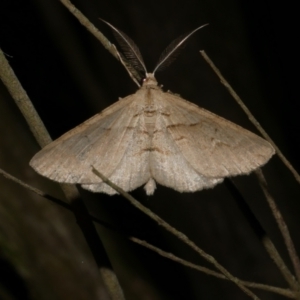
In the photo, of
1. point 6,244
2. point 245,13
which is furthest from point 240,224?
point 6,244

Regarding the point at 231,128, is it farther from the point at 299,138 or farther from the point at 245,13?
the point at 299,138

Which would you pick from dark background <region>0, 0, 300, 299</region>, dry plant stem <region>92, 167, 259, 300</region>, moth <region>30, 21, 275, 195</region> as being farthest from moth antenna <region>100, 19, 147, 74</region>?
dark background <region>0, 0, 300, 299</region>

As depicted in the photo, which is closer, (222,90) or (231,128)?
(231,128)

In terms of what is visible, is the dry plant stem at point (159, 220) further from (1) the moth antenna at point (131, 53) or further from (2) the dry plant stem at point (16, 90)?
(1) the moth antenna at point (131, 53)

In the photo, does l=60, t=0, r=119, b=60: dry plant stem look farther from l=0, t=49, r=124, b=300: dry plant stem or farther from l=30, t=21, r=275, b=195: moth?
l=0, t=49, r=124, b=300: dry plant stem

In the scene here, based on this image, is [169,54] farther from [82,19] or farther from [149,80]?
[82,19]
